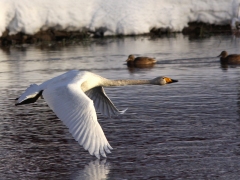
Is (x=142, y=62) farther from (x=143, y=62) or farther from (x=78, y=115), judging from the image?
(x=78, y=115)

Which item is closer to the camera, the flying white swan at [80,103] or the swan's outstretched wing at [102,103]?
the flying white swan at [80,103]

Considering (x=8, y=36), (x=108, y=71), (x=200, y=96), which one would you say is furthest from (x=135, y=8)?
(x=200, y=96)

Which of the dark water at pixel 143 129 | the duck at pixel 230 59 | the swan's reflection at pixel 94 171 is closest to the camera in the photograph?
the swan's reflection at pixel 94 171

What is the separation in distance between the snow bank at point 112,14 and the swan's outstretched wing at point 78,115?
49.5 feet

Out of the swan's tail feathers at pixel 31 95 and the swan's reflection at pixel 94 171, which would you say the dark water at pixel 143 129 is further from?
the swan's tail feathers at pixel 31 95

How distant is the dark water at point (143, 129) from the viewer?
6.93m

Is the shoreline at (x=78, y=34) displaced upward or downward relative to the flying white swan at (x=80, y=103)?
downward

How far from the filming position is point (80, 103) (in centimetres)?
688

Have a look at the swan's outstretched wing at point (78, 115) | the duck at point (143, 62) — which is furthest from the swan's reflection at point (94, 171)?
the duck at point (143, 62)

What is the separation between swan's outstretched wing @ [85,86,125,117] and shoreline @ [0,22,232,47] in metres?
13.8

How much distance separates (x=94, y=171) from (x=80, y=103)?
712 mm

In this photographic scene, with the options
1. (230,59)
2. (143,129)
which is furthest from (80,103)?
(230,59)

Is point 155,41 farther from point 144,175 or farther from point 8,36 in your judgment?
point 144,175

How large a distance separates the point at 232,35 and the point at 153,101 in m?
13.1
